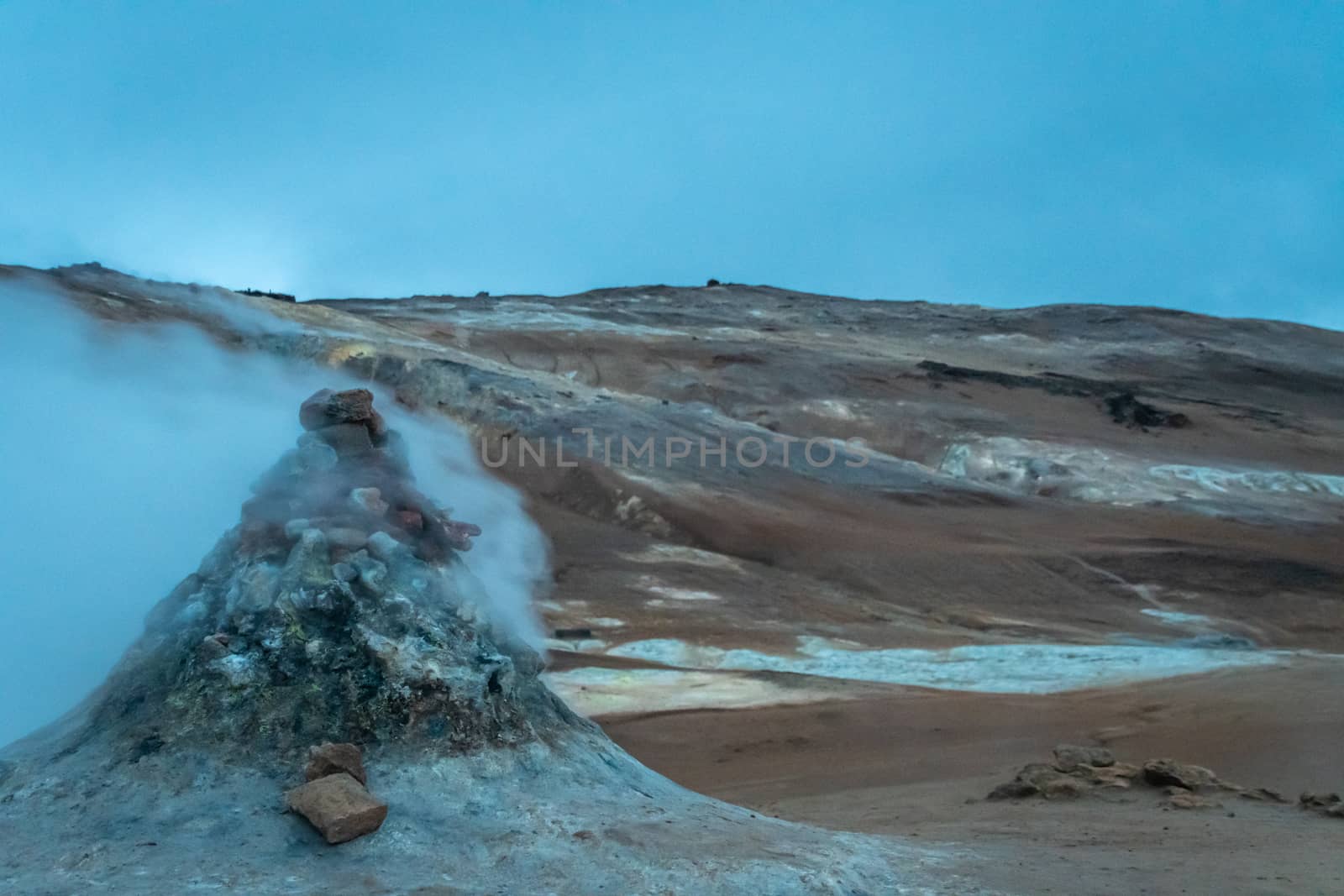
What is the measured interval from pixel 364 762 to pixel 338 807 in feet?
1.61

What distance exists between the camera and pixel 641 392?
34.9m

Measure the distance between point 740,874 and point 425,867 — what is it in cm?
120

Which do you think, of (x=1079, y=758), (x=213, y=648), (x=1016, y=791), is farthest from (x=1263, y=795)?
(x=213, y=648)

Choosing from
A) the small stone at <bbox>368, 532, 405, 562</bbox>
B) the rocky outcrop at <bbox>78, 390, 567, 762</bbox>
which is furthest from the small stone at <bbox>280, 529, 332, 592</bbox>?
the small stone at <bbox>368, 532, 405, 562</bbox>

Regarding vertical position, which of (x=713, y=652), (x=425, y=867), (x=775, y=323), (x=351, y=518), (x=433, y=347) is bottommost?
(x=713, y=652)

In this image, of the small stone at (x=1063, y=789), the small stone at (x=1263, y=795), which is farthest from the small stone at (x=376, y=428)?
the small stone at (x=1263, y=795)

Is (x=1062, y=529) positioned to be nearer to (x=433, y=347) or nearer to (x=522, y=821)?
(x=433, y=347)

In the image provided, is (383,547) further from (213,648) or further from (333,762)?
(333,762)

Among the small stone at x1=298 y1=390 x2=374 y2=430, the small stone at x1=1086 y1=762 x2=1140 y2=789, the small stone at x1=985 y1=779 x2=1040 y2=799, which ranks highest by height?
the small stone at x1=298 y1=390 x2=374 y2=430

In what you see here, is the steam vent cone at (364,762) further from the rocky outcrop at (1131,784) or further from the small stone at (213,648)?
the rocky outcrop at (1131,784)

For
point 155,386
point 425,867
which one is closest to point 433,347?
point 155,386

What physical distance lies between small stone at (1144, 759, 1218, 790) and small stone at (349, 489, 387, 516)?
5123 mm

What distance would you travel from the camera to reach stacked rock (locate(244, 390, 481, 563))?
634 centimetres

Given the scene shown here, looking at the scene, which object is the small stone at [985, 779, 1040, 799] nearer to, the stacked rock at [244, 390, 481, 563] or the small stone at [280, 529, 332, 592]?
the stacked rock at [244, 390, 481, 563]
